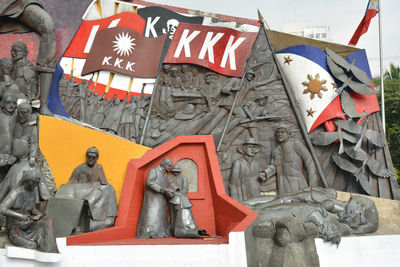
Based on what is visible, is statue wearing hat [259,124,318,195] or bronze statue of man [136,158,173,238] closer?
bronze statue of man [136,158,173,238]

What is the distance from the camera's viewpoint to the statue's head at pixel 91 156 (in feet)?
37.4

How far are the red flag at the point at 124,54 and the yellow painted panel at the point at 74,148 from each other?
2.41 metres

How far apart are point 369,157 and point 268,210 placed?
4.35m

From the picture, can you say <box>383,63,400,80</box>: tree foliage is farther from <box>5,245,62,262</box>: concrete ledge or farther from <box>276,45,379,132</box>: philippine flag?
<box>5,245,62,262</box>: concrete ledge

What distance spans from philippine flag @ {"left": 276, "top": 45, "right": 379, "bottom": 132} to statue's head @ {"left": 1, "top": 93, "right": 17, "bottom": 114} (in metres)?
7.67

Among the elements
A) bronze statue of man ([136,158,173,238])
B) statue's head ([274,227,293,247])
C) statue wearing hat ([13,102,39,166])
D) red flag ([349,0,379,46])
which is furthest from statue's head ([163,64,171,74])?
red flag ([349,0,379,46])

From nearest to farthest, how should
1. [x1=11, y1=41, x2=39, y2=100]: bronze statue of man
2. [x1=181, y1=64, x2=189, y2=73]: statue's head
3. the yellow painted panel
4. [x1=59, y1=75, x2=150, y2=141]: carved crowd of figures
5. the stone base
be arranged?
the yellow painted panel
[x1=11, y1=41, x2=39, y2=100]: bronze statue of man
the stone base
[x1=59, y1=75, x2=150, y2=141]: carved crowd of figures
[x1=181, y1=64, x2=189, y2=73]: statue's head

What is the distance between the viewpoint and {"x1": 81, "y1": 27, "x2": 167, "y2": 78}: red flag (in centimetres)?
1362

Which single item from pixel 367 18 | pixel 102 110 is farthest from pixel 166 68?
pixel 367 18

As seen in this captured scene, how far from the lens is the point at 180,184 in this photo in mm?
11938

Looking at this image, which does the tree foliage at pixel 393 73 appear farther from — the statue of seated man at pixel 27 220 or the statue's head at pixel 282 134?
the statue of seated man at pixel 27 220

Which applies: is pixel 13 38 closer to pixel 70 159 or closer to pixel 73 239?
pixel 70 159

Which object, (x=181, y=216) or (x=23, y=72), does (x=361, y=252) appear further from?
(x=23, y=72)

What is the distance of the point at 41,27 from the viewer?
12695mm
